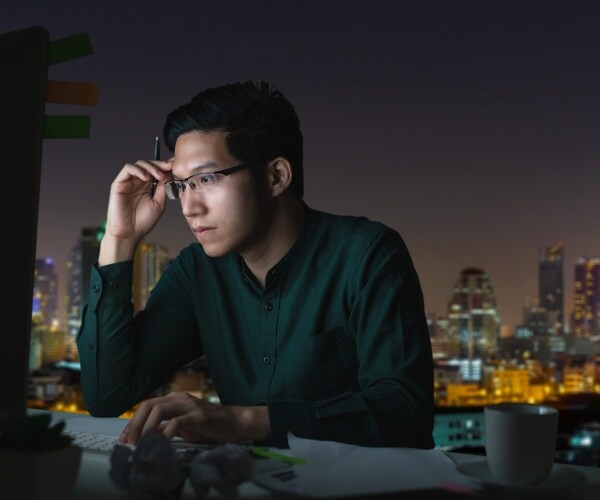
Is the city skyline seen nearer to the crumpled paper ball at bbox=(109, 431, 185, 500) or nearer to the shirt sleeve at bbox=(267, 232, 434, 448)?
the shirt sleeve at bbox=(267, 232, 434, 448)

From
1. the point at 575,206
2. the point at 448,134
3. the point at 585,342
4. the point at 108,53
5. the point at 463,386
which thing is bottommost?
the point at 463,386

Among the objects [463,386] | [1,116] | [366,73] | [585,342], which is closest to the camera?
[1,116]

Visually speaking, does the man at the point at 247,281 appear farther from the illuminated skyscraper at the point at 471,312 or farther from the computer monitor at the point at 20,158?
the illuminated skyscraper at the point at 471,312

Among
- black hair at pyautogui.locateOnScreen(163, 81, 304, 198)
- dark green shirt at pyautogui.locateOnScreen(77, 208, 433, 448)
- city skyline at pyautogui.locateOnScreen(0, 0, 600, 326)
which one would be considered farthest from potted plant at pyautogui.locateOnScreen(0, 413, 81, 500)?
black hair at pyautogui.locateOnScreen(163, 81, 304, 198)

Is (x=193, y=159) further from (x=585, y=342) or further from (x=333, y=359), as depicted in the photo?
(x=585, y=342)

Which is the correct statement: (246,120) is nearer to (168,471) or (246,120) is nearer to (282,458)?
(282,458)

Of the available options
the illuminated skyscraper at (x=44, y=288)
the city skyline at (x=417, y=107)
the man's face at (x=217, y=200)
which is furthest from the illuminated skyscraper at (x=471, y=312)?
the man's face at (x=217, y=200)

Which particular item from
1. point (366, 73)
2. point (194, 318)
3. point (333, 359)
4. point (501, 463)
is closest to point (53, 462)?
point (501, 463)

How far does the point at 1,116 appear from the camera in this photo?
5.13 feet

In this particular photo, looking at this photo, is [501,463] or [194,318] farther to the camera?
[194,318]

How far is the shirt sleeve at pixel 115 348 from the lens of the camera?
1705 mm

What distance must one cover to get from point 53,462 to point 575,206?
1046 inches

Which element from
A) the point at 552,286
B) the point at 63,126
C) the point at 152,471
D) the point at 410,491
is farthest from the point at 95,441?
the point at 552,286

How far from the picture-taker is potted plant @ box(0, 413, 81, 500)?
85 cm
